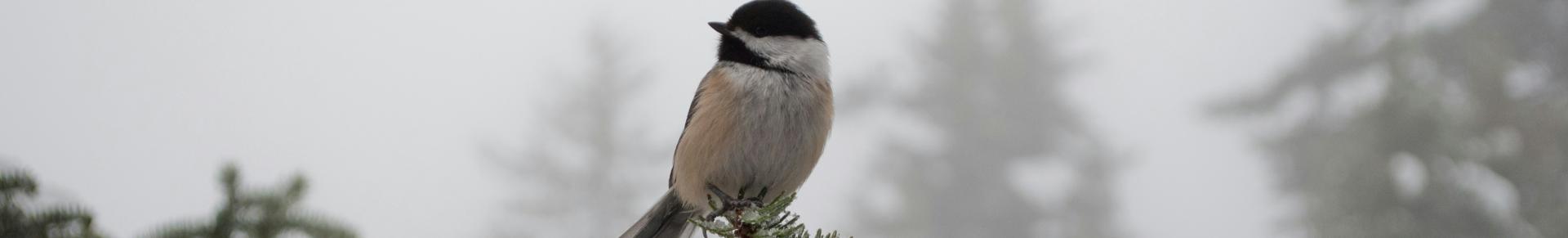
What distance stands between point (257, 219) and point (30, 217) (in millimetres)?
114

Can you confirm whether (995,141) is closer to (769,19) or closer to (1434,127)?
(1434,127)

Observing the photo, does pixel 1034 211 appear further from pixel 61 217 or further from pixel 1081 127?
pixel 61 217

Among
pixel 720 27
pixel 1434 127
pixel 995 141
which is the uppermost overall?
pixel 995 141

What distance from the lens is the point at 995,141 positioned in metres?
3.21

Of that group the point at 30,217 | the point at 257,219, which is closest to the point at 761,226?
the point at 257,219

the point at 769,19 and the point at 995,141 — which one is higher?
the point at 995,141

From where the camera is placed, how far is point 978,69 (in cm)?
326

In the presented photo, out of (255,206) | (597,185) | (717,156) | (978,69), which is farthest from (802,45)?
(978,69)

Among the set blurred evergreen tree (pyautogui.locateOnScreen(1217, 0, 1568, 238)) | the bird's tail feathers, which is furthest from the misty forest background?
the bird's tail feathers

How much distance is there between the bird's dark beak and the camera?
1075 mm

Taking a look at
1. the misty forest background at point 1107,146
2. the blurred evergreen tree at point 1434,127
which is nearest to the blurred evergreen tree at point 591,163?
the misty forest background at point 1107,146

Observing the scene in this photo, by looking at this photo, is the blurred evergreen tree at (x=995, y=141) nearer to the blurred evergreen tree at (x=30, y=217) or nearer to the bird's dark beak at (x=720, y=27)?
the bird's dark beak at (x=720, y=27)

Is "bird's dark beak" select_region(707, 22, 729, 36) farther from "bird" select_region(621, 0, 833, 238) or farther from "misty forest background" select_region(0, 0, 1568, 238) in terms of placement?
"misty forest background" select_region(0, 0, 1568, 238)

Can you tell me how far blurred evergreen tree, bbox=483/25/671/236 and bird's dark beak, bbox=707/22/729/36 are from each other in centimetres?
197
